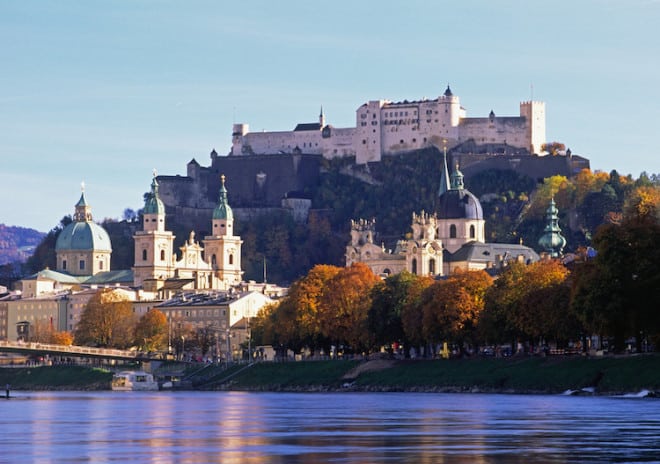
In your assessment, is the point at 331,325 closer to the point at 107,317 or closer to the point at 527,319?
the point at 527,319

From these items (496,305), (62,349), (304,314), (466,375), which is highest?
(304,314)

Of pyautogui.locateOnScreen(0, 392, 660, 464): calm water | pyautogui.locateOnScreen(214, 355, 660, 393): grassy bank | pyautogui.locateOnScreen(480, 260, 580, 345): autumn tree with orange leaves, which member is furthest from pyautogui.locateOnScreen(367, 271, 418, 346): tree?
pyautogui.locateOnScreen(0, 392, 660, 464): calm water

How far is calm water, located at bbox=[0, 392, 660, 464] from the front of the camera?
2485 inches

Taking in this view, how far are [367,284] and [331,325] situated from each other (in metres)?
6.22

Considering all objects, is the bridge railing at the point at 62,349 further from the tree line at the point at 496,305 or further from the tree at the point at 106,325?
the tree at the point at 106,325

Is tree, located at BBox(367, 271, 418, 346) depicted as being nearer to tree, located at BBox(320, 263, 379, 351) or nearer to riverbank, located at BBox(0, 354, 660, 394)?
tree, located at BBox(320, 263, 379, 351)

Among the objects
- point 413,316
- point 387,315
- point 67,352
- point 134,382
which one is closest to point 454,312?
point 413,316

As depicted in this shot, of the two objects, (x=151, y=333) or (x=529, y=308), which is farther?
(x=151, y=333)

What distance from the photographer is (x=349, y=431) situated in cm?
7519

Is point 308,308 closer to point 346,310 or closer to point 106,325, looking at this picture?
point 346,310

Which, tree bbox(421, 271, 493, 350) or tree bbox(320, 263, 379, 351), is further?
tree bbox(320, 263, 379, 351)

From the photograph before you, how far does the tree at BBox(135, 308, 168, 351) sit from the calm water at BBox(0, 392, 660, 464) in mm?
74760

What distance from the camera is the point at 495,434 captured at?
7162 centimetres

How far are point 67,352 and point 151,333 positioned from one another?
33.4 meters
